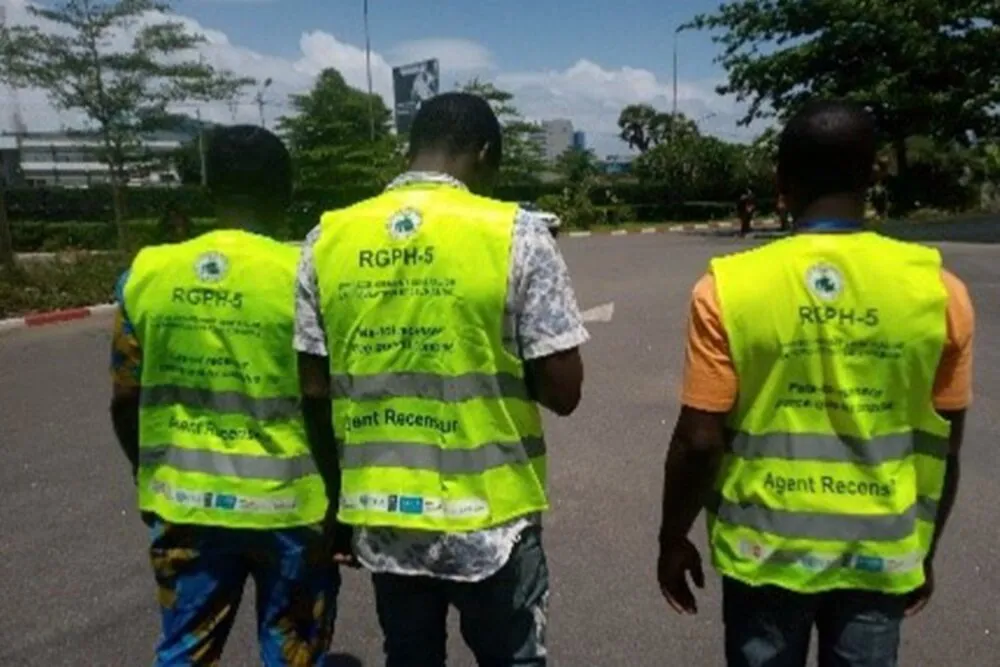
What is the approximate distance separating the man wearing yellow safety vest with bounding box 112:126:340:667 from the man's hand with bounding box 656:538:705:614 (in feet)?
2.68

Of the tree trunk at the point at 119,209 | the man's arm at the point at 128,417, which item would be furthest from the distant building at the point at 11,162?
the man's arm at the point at 128,417

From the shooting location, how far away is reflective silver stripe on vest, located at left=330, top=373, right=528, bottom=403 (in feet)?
6.25

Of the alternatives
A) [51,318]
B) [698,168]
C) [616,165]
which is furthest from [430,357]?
[616,165]

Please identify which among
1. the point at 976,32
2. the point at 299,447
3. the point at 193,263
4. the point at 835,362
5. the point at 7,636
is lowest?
the point at 7,636

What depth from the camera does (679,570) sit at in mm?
2096

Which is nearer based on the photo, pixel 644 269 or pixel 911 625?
pixel 911 625

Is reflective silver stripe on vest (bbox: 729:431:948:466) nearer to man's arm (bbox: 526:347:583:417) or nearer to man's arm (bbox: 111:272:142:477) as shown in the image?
man's arm (bbox: 526:347:583:417)

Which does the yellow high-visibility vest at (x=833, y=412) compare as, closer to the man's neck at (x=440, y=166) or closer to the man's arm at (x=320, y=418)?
the man's neck at (x=440, y=166)

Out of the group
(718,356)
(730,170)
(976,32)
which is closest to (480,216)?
(718,356)

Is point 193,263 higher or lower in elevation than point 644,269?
higher

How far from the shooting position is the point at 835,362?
5.87 ft

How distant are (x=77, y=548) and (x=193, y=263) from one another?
285 centimetres

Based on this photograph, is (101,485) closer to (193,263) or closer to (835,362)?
(193,263)

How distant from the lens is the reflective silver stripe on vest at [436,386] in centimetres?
190
